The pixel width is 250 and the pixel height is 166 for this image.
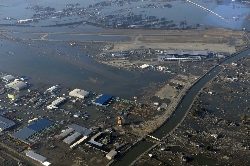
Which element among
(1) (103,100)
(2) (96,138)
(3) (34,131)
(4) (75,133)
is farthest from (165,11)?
(3) (34,131)

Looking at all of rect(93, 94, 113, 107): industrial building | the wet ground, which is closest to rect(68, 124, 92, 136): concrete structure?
rect(93, 94, 113, 107): industrial building

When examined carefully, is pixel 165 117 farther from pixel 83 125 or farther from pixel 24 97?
pixel 24 97

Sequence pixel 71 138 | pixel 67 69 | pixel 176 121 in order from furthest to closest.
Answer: pixel 67 69
pixel 176 121
pixel 71 138

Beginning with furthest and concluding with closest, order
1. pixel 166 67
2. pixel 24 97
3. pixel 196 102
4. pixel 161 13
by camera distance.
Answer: pixel 161 13 → pixel 166 67 → pixel 24 97 → pixel 196 102

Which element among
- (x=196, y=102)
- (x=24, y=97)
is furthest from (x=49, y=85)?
(x=196, y=102)

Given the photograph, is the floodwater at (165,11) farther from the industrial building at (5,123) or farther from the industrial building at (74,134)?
the industrial building at (74,134)

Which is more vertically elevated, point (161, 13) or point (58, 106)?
point (161, 13)

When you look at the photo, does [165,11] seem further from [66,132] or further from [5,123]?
[5,123]
